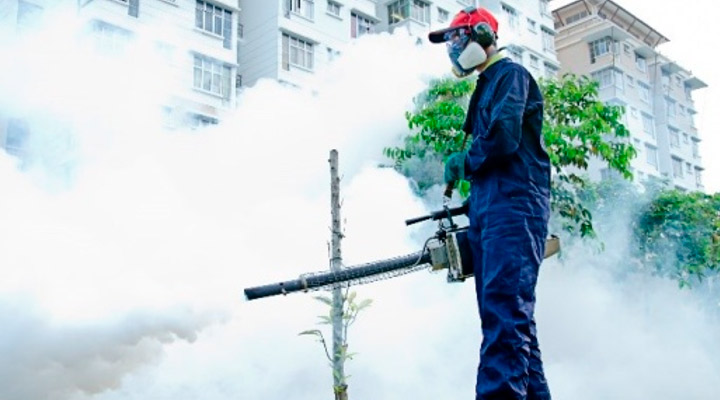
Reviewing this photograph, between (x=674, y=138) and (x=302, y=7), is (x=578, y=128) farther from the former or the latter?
(x=674, y=138)

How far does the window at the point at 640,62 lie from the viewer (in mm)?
35916

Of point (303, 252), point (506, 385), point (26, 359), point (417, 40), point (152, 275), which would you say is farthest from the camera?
point (417, 40)

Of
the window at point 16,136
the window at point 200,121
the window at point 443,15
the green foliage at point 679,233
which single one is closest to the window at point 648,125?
the window at point 443,15

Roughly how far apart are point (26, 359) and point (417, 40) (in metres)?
15.5

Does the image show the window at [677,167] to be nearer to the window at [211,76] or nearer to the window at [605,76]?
the window at [605,76]

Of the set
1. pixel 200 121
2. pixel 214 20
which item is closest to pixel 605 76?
pixel 214 20

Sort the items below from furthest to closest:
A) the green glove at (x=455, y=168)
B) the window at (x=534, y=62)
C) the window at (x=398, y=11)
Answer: the window at (x=534, y=62) → the window at (x=398, y=11) → the green glove at (x=455, y=168)

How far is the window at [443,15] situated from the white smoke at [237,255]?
7.26 metres

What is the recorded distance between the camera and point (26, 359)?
11641 millimetres

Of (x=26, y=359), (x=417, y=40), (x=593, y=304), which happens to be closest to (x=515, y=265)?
(x=26, y=359)

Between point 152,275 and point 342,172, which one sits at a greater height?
point 342,172

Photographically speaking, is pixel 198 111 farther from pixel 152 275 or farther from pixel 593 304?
pixel 593 304

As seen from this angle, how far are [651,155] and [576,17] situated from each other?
7.87 m

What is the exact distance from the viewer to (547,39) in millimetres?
31969
